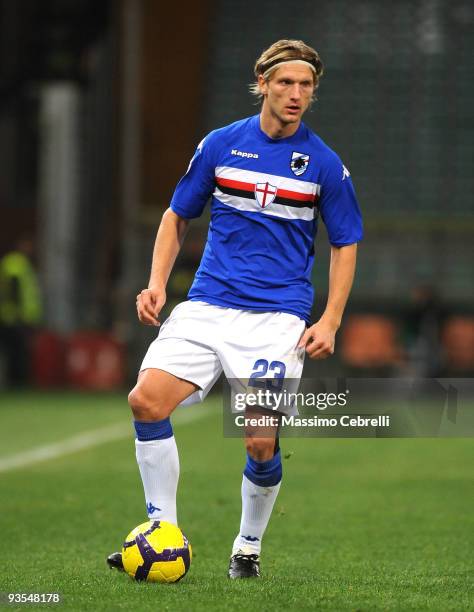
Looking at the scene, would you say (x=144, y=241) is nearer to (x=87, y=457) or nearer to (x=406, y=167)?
(x=406, y=167)

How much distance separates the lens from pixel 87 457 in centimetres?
1155

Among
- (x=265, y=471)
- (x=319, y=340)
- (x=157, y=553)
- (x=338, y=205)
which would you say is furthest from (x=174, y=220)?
(x=157, y=553)

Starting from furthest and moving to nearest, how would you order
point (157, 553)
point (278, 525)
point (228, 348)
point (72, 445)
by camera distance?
point (72, 445) < point (278, 525) < point (228, 348) < point (157, 553)

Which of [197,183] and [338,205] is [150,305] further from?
[338,205]

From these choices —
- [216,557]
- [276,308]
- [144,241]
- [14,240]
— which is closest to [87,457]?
[216,557]

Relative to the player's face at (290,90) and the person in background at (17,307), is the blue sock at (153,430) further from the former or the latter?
the person in background at (17,307)

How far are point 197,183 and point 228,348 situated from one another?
685mm

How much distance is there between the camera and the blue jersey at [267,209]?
5.67 meters

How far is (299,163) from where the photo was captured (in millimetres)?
5688

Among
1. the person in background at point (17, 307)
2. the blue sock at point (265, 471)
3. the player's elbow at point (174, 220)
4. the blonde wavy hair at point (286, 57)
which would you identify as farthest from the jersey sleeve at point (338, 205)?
the person in background at point (17, 307)

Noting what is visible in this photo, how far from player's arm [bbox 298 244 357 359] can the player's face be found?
1.90ft

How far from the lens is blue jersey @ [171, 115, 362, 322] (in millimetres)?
5672

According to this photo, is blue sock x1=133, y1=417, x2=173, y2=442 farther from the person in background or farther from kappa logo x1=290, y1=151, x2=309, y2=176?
the person in background

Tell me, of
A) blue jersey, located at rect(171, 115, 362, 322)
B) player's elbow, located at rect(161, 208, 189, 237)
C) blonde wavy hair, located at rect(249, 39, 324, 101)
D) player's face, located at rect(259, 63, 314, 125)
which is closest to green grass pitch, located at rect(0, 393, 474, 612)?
blue jersey, located at rect(171, 115, 362, 322)
